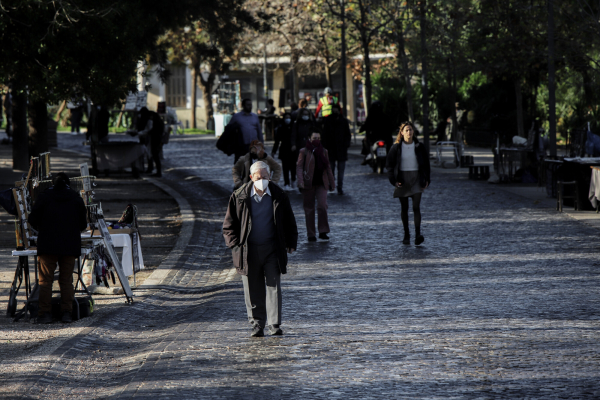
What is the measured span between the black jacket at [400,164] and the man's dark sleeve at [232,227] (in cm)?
532

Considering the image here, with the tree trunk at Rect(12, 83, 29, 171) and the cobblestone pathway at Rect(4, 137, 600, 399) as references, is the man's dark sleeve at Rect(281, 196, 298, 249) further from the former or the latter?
the tree trunk at Rect(12, 83, 29, 171)

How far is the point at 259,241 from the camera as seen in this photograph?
7672 millimetres

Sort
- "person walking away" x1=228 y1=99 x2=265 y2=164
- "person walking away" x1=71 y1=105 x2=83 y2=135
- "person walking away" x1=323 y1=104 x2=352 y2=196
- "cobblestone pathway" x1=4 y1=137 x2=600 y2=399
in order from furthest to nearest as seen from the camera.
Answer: "person walking away" x1=71 y1=105 x2=83 y2=135, "person walking away" x1=323 y1=104 x2=352 y2=196, "person walking away" x1=228 y1=99 x2=265 y2=164, "cobblestone pathway" x1=4 y1=137 x2=600 y2=399

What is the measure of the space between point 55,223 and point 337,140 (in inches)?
422

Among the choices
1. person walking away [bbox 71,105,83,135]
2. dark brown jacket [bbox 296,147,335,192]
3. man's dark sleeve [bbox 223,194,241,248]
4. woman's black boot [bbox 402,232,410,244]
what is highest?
person walking away [bbox 71,105,83,135]

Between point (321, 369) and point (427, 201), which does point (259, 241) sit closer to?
point (321, 369)

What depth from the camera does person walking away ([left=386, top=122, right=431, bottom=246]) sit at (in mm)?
12680

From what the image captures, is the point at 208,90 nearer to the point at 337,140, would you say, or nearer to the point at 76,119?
the point at 76,119

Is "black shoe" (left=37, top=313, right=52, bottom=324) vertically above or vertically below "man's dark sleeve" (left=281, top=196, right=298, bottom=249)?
below

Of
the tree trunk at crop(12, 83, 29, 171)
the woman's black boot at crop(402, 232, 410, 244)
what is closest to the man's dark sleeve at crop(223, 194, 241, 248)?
the woman's black boot at crop(402, 232, 410, 244)

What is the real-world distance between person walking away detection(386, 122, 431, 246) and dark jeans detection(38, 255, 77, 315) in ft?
17.6

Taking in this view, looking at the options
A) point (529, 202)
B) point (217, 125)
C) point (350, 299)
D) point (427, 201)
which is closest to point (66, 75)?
point (427, 201)

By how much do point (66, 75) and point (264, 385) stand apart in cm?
1360

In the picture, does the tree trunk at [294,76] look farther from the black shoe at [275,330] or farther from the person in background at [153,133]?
the black shoe at [275,330]
